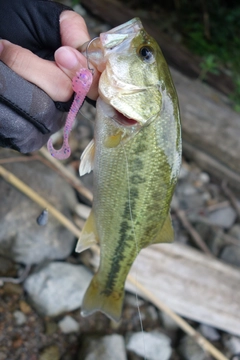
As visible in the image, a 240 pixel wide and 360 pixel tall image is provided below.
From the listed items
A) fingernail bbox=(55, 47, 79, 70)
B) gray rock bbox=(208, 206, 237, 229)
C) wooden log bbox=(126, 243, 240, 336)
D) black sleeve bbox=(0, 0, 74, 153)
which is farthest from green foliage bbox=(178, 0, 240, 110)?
fingernail bbox=(55, 47, 79, 70)

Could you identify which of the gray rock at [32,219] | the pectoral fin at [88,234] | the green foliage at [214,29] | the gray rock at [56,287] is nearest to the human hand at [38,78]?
the pectoral fin at [88,234]

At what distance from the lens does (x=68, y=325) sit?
291 cm

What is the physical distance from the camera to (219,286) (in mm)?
3223

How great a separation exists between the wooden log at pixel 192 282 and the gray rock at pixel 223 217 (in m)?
0.91

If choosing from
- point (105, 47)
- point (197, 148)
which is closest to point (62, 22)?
point (105, 47)

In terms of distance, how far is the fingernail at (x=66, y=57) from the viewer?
1606 millimetres

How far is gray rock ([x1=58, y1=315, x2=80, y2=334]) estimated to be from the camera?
2.87 m

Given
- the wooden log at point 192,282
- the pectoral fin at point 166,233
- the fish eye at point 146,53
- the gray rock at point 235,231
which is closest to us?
the fish eye at point 146,53

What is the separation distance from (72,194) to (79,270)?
0.60 meters

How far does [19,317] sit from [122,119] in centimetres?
170

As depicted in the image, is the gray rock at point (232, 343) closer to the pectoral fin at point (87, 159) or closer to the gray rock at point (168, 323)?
the gray rock at point (168, 323)

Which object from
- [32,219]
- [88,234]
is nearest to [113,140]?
[88,234]

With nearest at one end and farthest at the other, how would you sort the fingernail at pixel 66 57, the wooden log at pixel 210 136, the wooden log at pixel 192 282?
1. the fingernail at pixel 66 57
2. the wooden log at pixel 192 282
3. the wooden log at pixel 210 136

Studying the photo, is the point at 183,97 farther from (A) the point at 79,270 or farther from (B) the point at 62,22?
(B) the point at 62,22
